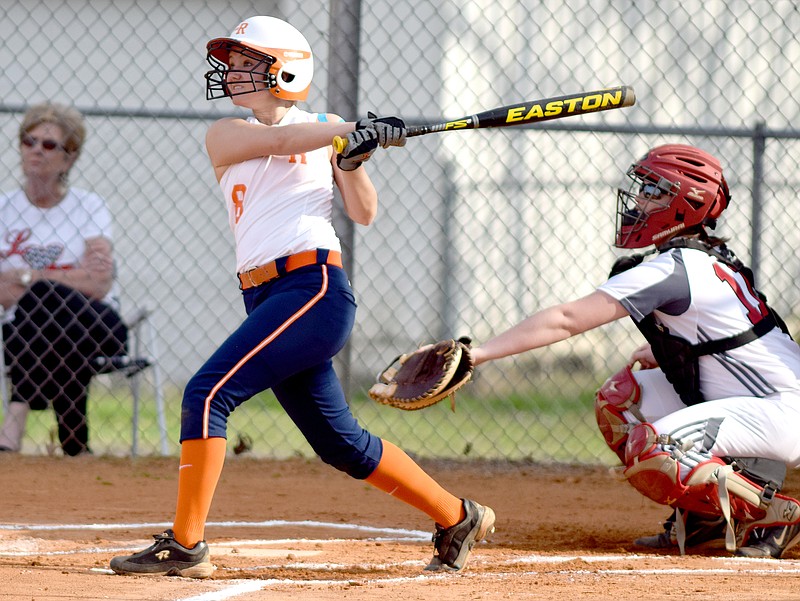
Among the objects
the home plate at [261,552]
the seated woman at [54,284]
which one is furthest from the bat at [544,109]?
the seated woman at [54,284]

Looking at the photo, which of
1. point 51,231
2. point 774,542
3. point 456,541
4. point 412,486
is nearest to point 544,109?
point 412,486

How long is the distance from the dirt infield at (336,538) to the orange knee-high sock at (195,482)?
0.46 ft

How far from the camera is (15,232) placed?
6.38 m

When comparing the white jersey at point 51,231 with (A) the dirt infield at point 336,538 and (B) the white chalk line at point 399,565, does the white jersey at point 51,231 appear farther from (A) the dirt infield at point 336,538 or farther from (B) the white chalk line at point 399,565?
(B) the white chalk line at point 399,565

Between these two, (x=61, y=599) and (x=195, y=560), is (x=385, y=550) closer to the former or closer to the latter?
(x=195, y=560)

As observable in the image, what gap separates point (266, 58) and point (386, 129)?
1.51 feet

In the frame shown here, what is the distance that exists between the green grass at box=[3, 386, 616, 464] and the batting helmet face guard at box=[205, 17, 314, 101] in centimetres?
313

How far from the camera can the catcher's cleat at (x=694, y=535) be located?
4.04m

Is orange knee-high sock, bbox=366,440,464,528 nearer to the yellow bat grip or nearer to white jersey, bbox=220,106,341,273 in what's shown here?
white jersey, bbox=220,106,341,273

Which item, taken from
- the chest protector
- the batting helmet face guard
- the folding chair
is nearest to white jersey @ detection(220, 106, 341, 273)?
the batting helmet face guard

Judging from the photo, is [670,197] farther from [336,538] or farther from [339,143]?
[336,538]

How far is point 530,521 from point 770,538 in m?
1.16

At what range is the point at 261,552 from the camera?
395 cm

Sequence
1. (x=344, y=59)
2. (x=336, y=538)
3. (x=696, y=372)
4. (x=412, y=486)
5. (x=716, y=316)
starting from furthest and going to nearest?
(x=344, y=59)
(x=336, y=538)
(x=696, y=372)
(x=716, y=316)
(x=412, y=486)
